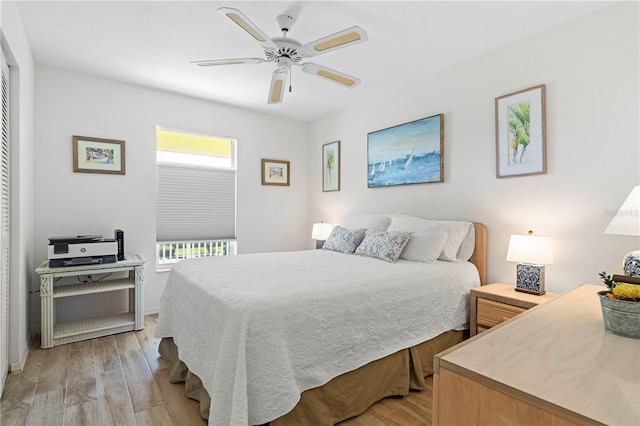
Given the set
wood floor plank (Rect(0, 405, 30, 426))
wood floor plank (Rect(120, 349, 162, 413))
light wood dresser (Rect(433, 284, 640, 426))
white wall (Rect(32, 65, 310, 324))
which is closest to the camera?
light wood dresser (Rect(433, 284, 640, 426))

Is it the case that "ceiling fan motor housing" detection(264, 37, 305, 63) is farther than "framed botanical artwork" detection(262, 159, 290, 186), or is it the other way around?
"framed botanical artwork" detection(262, 159, 290, 186)

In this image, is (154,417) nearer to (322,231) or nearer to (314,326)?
(314,326)

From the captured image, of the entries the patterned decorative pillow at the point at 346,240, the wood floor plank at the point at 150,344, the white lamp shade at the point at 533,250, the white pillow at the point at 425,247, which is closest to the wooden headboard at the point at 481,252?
the white pillow at the point at 425,247

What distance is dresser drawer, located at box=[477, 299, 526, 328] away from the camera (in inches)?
88.4

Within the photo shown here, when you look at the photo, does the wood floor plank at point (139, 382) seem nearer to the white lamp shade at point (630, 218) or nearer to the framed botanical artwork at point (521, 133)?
the white lamp shade at point (630, 218)

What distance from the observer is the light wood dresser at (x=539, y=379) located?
2.31ft

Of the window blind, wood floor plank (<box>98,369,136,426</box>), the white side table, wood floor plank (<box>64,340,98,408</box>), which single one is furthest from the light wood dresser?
the window blind

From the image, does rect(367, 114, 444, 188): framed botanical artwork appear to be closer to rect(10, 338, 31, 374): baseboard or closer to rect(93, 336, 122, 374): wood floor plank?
rect(93, 336, 122, 374): wood floor plank

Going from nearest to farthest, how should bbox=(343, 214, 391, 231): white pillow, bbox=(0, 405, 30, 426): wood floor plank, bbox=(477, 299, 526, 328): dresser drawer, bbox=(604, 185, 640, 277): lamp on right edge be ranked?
bbox=(604, 185, 640, 277): lamp on right edge, bbox=(0, 405, 30, 426): wood floor plank, bbox=(477, 299, 526, 328): dresser drawer, bbox=(343, 214, 391, 231): white pillow

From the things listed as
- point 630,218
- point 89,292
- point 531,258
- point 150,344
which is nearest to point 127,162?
point 89,292

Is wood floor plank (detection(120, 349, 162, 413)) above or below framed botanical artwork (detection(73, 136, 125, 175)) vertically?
below

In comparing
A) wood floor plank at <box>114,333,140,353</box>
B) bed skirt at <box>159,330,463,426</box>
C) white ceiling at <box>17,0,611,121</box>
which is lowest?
wood floor plank at <box>114,333,140,353</box>

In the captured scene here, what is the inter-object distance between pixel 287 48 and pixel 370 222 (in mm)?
1948

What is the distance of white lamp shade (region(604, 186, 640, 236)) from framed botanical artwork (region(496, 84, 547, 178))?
32.3 inches
